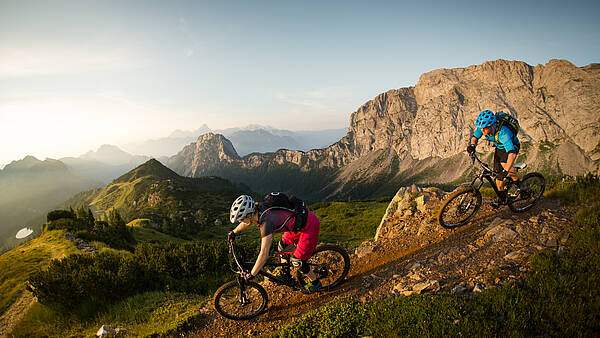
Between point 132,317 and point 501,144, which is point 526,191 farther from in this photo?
point 132,317

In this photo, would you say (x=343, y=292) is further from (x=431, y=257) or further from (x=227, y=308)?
(x=227, y=308)

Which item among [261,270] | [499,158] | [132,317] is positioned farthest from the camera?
[499,158]

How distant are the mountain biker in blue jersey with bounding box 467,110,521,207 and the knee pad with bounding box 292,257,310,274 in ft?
26.9

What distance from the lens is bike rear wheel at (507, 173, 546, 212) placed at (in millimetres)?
9992

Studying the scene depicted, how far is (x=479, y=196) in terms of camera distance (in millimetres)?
10312

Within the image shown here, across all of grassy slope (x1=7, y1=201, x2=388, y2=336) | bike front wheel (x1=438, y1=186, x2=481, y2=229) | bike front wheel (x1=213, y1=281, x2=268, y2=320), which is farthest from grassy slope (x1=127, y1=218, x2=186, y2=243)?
bike front wheel (x1=438, y1=186, x2=481, y2=229)

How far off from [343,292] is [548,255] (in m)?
5.64

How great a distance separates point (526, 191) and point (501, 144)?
2.59 metres

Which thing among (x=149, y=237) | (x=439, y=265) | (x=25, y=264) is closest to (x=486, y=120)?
(x=439, y=265)

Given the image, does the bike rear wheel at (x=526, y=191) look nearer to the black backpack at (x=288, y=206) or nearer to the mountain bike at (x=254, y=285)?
the mountain bike at (x=254, y=285)

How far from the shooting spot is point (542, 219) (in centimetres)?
841

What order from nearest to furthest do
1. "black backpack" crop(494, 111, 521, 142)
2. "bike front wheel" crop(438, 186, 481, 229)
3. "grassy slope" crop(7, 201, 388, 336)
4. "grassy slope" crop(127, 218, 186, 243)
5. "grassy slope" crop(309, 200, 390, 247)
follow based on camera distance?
"grassy slope" crop(7, 201, 388, 336), "black backpack" crop(494, 111, 521, 142), "bike front wheel" crop(438, 186, 481, 229), "grassy slope" crop(309, 200, 390, 247), "grassy slope" crop(127, 218, 186, 243)

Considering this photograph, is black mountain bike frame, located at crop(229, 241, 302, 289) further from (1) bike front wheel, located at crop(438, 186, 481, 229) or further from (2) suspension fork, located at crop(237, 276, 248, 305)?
(1) bike front wheel, located at crop(438, 186, 481, 229)

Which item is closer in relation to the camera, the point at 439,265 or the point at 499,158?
the point at 439,265
